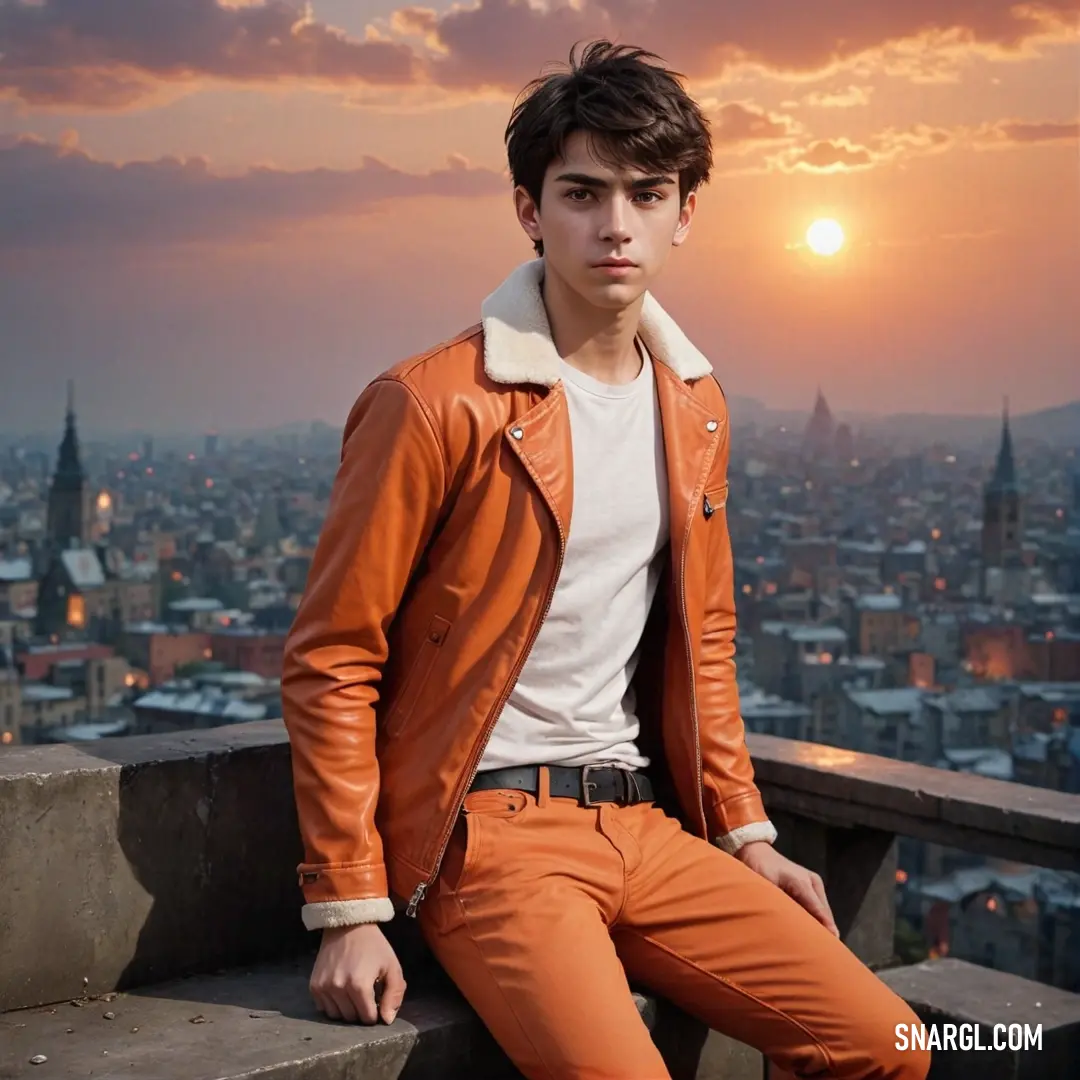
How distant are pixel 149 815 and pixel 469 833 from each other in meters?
0.61

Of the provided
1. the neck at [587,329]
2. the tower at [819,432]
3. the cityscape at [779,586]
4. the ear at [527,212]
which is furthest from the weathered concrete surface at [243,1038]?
the tower at [819,432]

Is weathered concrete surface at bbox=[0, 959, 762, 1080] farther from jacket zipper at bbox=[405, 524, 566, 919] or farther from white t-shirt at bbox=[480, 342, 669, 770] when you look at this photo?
white t-shirt at bbox=[480, 342, 669, 770]

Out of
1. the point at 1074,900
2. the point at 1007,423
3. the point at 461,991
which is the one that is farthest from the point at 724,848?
the point at 1007,423

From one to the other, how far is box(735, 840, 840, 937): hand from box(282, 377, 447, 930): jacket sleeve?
661 millimetres

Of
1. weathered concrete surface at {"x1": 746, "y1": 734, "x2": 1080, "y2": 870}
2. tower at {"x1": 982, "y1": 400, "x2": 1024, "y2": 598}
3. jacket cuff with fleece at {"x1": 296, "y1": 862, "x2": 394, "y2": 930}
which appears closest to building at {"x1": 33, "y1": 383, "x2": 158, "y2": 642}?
tower at {"x1": 982, "y1": 400, "x2": 1024, "y2": 598}

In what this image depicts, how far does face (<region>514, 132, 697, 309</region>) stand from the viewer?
90.4 inches

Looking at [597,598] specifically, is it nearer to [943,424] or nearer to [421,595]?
[421,595]

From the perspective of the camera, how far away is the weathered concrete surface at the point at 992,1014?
116 inches

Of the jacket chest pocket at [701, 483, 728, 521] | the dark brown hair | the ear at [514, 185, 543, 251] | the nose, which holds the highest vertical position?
the dark brown hair

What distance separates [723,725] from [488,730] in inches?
20.8

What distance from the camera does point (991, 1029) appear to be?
9.69 feet

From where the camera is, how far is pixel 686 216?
8.27 ft

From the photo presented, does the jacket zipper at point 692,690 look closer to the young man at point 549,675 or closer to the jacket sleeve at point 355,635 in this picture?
the young man at point 549,675

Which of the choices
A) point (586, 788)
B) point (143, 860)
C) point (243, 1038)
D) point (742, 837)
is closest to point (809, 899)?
point (742, 837)
